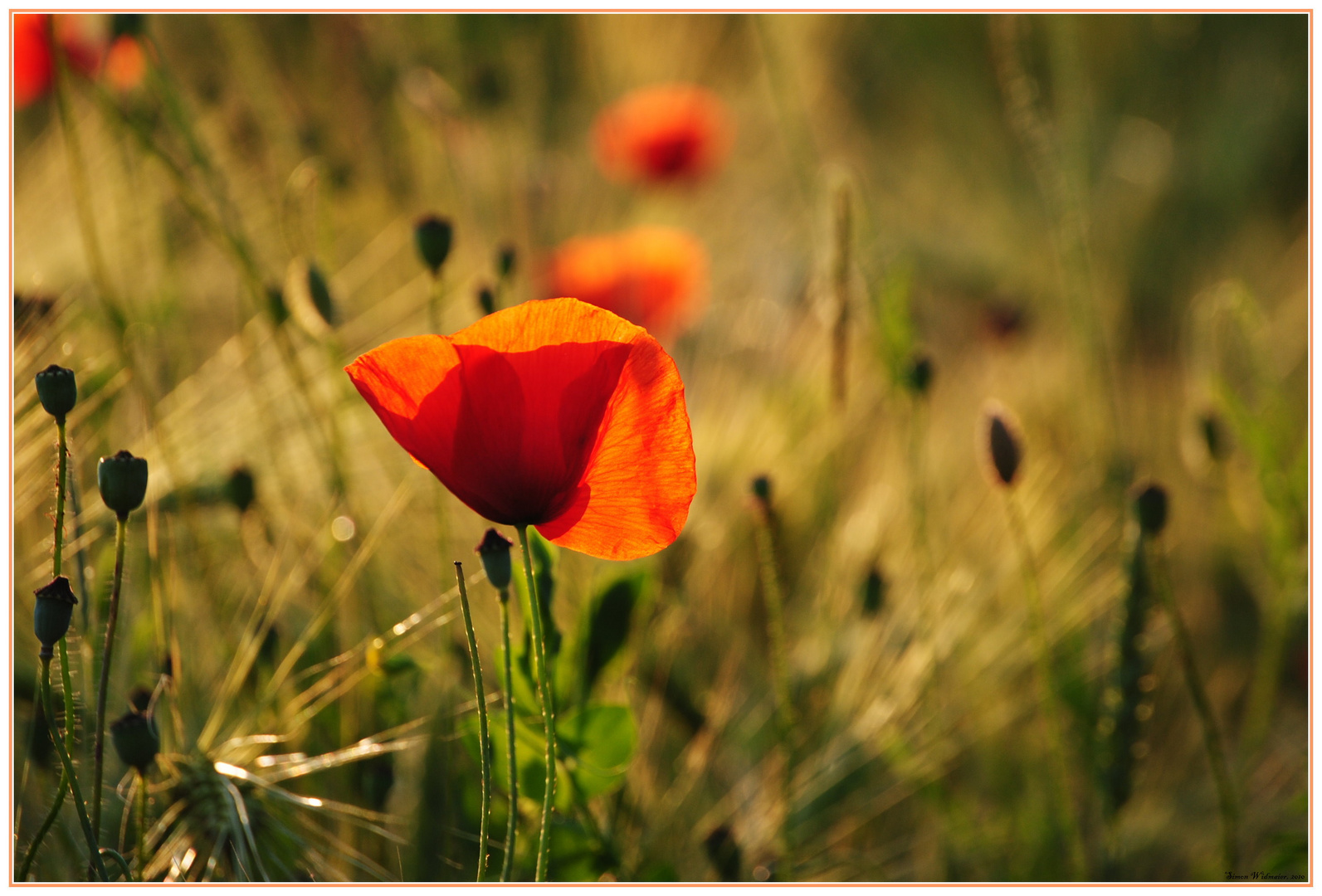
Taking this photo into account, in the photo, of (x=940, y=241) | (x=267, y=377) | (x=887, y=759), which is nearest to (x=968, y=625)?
(x=887, y=759)

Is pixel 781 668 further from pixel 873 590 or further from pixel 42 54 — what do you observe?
pixel 42 54

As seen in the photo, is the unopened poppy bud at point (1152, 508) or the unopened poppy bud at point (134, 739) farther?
the unopened poppy bud at point (1152, 508)

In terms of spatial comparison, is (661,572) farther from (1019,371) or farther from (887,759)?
(1019,371)

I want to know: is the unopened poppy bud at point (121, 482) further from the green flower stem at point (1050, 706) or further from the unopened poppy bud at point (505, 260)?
the green flower stem at point (1050, 706)

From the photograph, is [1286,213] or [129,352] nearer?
[129,352]

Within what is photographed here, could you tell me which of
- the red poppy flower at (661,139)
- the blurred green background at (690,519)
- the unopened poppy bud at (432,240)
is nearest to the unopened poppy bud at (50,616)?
the blurred green background at (690,519)

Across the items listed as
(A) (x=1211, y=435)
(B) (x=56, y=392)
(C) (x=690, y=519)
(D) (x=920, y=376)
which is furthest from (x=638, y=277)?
(B) (x=56, y=392)

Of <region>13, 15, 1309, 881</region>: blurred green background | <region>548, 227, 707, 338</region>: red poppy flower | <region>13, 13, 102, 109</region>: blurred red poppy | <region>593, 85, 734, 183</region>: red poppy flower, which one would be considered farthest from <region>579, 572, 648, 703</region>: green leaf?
<region>593, 85, 734, 183</region>: red poppy flower
